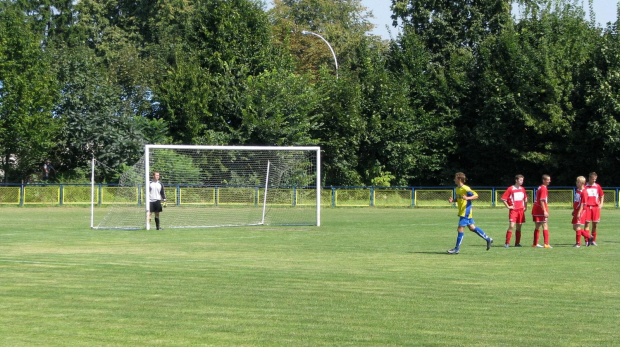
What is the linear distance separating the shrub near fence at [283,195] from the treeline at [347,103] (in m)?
3.26

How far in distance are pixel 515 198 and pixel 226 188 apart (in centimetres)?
2092

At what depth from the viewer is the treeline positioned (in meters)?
47.7

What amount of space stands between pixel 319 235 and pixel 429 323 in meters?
15.2

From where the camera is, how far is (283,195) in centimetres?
3616

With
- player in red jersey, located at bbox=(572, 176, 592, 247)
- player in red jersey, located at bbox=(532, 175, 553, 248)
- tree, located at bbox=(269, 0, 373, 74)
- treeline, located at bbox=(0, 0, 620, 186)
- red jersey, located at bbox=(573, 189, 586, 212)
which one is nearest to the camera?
player in red jersey, located at bbox=(532, 175, 553, 248)

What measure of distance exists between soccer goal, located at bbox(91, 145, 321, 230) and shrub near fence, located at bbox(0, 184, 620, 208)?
6cm

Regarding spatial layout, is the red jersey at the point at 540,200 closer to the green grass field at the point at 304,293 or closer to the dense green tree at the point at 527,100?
the green grass field at the point at 304,293

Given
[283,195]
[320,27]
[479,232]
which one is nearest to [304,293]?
[479,232]

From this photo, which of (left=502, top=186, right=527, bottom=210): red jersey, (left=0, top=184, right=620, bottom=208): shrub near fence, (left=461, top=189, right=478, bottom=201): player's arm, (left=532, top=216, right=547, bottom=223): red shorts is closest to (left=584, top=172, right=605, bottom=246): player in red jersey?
(left=532, top=216, right=547, bottom=223): red shorts

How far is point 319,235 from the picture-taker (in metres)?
24.4

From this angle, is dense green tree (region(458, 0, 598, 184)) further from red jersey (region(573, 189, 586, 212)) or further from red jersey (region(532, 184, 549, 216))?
red jersey (region(532, 184, 549, 216))

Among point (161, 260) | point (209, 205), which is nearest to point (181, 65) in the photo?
point (209, 205)

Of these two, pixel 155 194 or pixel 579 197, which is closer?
pixel 579 197

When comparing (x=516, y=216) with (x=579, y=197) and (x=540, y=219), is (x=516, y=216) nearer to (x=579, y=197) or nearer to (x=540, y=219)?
(x=540, y=219)
